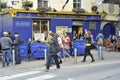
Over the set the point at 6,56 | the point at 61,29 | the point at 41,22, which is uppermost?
the point at 41,22

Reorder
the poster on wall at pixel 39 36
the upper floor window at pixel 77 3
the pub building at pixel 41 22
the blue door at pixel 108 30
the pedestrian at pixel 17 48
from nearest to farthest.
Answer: the pedestrian at pixel 17 48 → the pub building at pixel 41 22 → the poster on wall at pixel 39 36 → the upper floor window at pixel 77 3 → the blue door at pixel 108 30

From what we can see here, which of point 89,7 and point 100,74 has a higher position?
point 89,7

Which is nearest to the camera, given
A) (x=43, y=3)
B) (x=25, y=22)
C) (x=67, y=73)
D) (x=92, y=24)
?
(x=67, y=73)

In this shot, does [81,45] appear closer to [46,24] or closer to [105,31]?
[46,24]

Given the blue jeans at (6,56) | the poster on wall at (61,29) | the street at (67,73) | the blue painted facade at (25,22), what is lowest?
the street at (67,73)

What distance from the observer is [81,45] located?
949 inches

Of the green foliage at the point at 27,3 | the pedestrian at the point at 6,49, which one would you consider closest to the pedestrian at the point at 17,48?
the pedestrian at the point at 6,49

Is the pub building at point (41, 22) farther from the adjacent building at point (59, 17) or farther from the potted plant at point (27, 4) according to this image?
the potted plant at point (27, 4)

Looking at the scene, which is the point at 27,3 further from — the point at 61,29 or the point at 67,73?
the point at 67,73

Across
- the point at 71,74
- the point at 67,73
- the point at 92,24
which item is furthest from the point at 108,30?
the point at 71,74

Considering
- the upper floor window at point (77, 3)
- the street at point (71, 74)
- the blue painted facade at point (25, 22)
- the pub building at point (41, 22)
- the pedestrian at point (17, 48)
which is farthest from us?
the upper floor window at point (77, 3)

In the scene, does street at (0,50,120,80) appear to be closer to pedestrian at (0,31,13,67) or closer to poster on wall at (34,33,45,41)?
pedestrian at (0,31,13,67)

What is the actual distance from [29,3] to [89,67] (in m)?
10.2

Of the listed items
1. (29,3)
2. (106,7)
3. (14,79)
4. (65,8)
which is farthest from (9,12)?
(14,79)
